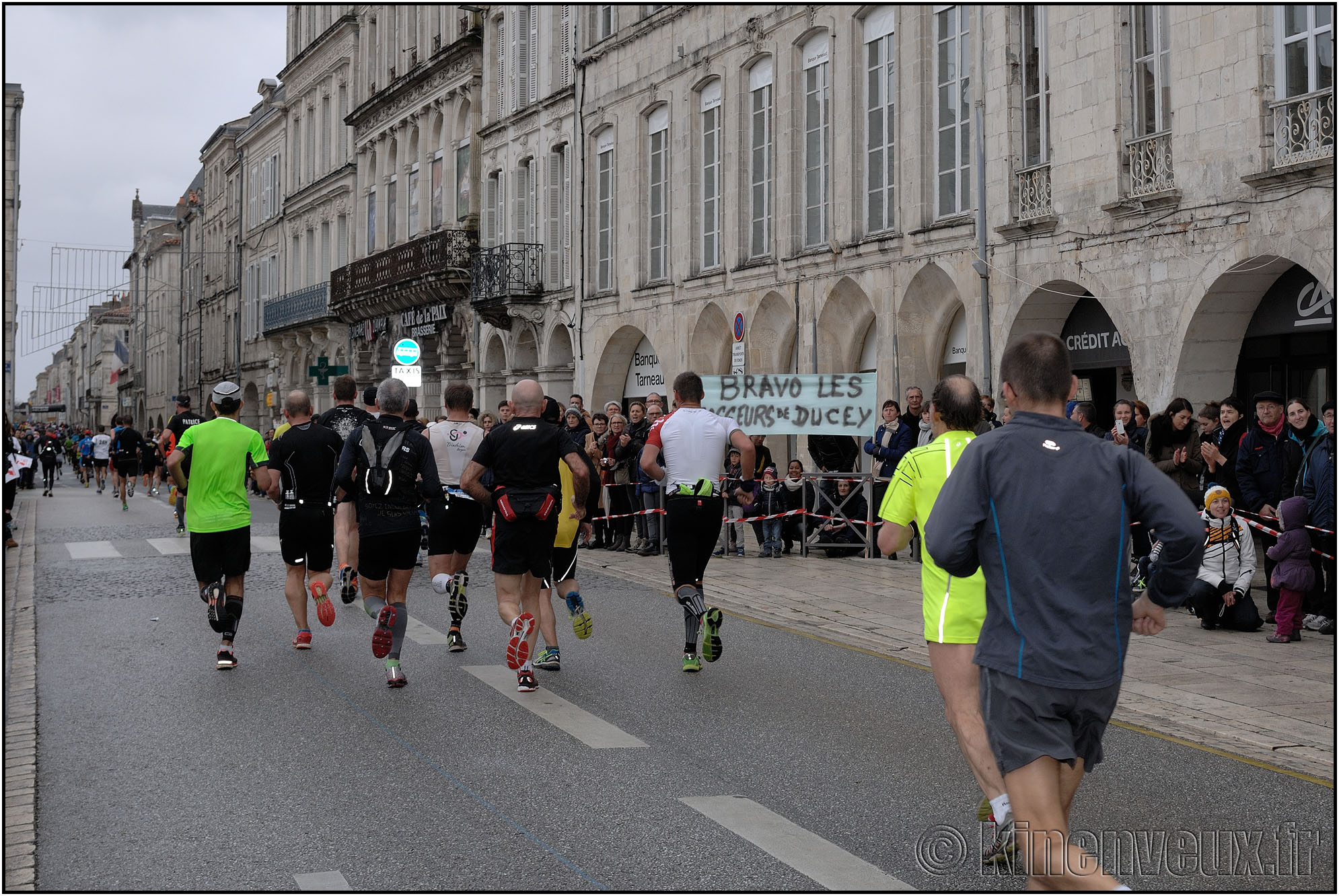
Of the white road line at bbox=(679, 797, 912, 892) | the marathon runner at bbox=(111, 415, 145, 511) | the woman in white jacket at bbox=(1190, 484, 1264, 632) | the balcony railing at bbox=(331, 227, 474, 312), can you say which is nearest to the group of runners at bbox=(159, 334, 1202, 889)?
the white road line at bbox=(679, 797, 912, 892)

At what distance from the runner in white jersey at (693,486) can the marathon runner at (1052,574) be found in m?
4.94

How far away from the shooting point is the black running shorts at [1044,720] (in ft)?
13.0

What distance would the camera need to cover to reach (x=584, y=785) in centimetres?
612

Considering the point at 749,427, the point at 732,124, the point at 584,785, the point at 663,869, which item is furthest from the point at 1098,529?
the point at 732,124

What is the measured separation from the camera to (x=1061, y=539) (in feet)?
13.1

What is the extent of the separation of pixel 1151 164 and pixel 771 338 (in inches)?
371

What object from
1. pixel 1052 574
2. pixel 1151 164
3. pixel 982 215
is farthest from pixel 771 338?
pixel 1052 574

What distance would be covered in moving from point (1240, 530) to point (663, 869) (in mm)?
7820

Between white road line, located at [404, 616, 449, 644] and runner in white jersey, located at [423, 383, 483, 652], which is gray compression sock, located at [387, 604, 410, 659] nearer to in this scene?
runner in white jersey, located at [423, 383, 483, 652]

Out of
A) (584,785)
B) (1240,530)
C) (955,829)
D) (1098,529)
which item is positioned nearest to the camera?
(1098,529)

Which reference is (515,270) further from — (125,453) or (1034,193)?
(1034,193)

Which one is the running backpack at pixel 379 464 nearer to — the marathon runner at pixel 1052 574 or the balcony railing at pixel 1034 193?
the marathon runner at pixel 1052 574

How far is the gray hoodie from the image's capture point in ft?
13.0

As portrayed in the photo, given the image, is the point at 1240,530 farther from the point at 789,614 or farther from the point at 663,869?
the point at 663,869
